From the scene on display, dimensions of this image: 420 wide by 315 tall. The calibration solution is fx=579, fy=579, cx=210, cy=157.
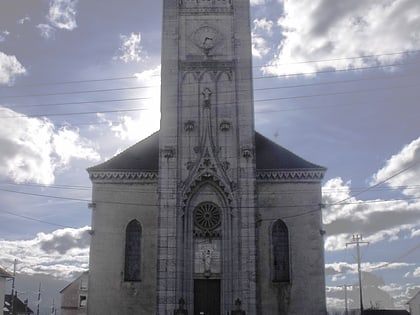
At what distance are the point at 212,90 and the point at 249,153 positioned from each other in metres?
4.64

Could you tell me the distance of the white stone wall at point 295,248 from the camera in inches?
1389

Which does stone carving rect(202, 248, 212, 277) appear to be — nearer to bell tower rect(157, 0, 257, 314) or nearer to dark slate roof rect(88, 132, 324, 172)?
bell tower rect(157, 0, 257, 314)

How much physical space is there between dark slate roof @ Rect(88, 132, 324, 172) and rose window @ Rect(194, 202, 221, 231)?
4.52 m

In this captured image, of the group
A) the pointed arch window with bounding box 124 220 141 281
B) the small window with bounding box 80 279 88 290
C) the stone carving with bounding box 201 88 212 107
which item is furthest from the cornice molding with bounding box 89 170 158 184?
the small window with bounding box 80 279 88 290

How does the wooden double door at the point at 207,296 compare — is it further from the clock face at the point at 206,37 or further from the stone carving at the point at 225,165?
the clock face at the point at 206,37

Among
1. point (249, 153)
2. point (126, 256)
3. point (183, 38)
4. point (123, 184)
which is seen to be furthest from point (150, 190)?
point (183, 38)

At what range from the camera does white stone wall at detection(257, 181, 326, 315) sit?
35281 mm

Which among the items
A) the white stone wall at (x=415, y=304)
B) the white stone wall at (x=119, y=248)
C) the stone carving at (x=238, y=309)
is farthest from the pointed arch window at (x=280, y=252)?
the white stone wall at (x=415, y=304)

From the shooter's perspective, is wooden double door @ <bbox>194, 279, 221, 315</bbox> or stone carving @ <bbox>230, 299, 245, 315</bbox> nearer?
stone carving @ <bbox>230, 299, 245, 315</bbox>

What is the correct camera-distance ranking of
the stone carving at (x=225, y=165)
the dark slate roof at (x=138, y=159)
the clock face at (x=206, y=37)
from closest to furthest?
the stone carving at (x=225, y=165), the clock face at (x=206, y=37), the dark slate roof at (x=138, y=159)

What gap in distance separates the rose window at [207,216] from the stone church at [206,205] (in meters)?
0.06

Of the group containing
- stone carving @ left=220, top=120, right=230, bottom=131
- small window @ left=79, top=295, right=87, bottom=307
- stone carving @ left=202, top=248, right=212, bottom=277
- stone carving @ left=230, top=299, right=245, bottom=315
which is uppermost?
stone carving @ left=220, top=120, right=230, bottom=131

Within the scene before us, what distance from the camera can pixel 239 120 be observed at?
35406 millimetres

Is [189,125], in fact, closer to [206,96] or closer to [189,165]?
[206,96]
